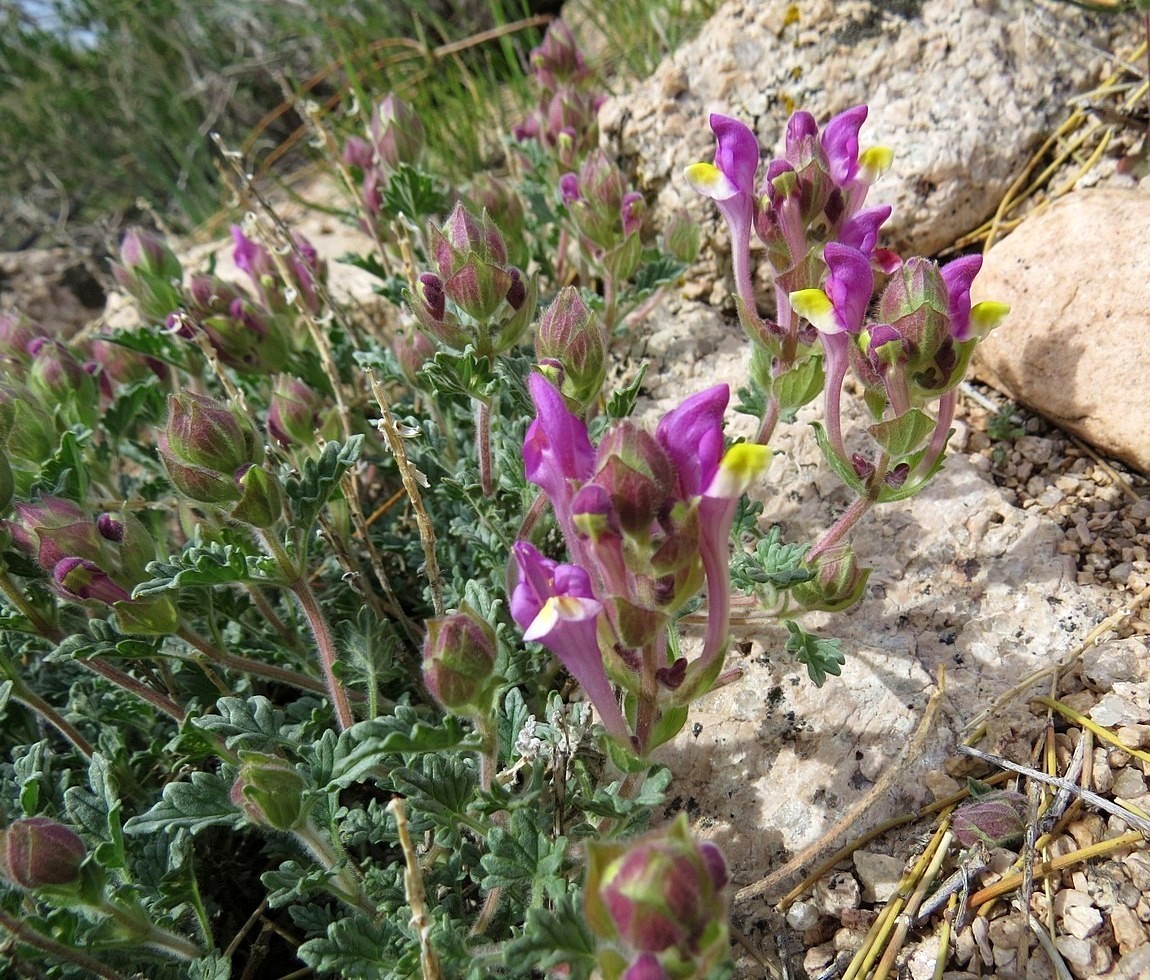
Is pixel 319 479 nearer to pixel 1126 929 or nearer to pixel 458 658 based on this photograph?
pixel 458 658

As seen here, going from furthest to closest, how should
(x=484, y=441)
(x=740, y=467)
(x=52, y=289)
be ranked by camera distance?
(x=52, y=289), (x=484, y=441), (x=740, y=467)

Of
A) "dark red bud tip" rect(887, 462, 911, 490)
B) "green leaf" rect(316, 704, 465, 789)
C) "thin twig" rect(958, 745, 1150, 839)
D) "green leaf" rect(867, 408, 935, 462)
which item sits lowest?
"thin twig" rect(958, 745, 1150, 839)

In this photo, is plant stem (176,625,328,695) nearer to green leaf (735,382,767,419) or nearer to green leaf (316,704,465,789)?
green leaf (316,704,465,789)

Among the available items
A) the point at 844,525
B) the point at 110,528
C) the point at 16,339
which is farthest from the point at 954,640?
the point at 16,339

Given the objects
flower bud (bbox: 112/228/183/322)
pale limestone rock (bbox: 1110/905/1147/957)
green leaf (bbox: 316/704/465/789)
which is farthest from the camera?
flower bud (bbox: 112/228/183/322)

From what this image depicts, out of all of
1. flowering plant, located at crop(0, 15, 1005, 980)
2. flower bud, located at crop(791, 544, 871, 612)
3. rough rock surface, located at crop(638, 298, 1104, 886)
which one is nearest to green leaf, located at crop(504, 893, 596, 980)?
flowering plant, located at crop(0, 15, 1005, 980)

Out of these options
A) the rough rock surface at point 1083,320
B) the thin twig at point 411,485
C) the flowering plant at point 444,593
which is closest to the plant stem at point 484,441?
the flowering plant at point 444,593
